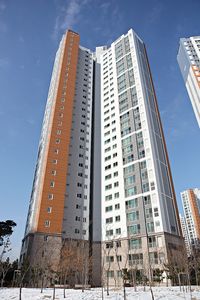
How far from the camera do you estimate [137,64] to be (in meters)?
75.4

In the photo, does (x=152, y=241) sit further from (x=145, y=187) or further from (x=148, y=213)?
(x=145, y=187)

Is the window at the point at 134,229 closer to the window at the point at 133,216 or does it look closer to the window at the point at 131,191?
the window at the point at 133,216

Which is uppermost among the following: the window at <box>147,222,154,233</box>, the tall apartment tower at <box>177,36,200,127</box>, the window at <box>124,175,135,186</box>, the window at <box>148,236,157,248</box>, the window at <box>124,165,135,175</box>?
the tall apartment tower at <box>177,36,200,127</box>

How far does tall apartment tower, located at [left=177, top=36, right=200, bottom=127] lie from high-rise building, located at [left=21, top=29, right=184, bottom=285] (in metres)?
22.0

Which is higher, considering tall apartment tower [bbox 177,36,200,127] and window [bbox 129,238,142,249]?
tall apartment tower [bbox 177,36,200,127]

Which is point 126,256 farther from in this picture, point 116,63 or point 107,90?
point 116,63

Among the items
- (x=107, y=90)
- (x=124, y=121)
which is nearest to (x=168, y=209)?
(x=124, y=121)

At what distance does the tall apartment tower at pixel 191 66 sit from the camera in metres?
90.2

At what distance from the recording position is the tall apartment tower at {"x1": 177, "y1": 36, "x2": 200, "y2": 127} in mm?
90250

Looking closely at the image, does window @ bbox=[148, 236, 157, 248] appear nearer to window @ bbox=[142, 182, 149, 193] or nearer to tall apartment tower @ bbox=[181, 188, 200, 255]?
window @ bbox=[142, 182, 149, 193]

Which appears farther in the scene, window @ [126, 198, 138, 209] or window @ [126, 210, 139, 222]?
window @ [126, 198, 138, 209]

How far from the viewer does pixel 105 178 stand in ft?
214

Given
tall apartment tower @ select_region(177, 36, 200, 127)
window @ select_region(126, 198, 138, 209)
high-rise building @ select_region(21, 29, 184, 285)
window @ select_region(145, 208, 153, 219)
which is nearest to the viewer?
high-rise building @ select_region(21, 29, 184, 285)

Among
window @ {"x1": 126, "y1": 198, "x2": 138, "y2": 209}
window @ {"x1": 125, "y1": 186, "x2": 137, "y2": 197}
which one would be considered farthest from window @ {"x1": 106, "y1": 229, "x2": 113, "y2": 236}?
window @ {"x1": 125, "y1": 186, "x2": 137, "y2": 197}
